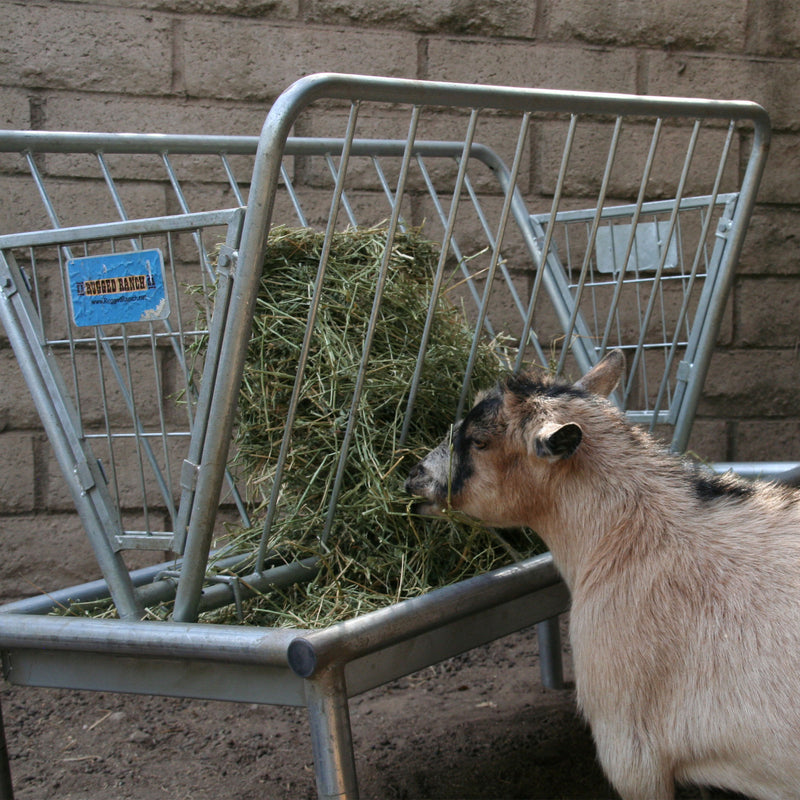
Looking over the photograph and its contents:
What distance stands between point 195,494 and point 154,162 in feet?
8.45

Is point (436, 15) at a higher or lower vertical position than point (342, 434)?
higher

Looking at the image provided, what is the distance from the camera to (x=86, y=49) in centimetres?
416

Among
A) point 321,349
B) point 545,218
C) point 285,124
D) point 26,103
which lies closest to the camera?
point 285,124

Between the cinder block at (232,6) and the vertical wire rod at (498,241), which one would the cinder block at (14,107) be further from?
the vertical wire rod at (498,241)

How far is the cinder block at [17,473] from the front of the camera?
13.8 feet

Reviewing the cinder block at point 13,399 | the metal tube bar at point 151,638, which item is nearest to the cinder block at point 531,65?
the cinder block at point 13,399

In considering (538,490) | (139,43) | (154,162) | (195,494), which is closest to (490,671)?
(538,490)

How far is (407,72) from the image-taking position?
443 centimetres

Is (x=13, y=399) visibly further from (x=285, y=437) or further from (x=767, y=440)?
(x=767, y=440)

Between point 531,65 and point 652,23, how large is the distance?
666 mm

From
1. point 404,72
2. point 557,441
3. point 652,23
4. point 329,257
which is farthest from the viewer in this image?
point 652,23

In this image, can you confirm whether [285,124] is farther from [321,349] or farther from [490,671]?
[490,671]

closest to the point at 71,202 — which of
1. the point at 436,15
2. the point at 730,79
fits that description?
the point at 436,15

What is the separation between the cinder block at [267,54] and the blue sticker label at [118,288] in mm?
2232
